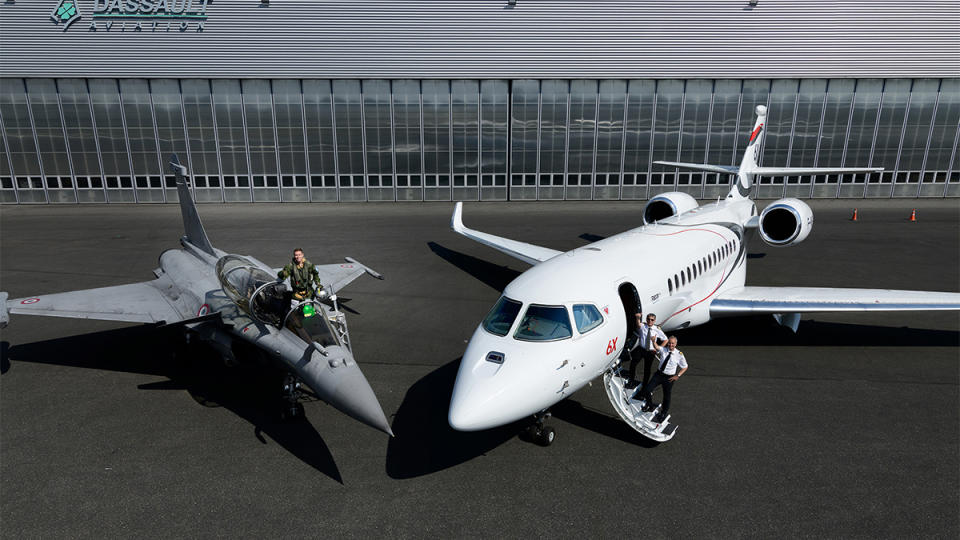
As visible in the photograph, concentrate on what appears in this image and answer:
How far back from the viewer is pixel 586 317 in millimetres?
8539

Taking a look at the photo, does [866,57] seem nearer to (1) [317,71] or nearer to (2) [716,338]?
(2) [716,338]

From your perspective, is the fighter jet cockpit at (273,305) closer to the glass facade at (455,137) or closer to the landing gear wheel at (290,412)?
the landing gear wheel at (290,412)

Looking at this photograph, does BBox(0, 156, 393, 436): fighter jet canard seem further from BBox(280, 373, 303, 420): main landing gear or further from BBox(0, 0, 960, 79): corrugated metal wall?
BBox(0, 0, 960, 79): corrugated metal wall

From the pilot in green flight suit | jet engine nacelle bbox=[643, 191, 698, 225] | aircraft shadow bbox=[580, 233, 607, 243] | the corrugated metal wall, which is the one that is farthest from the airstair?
the corrugated metal wall

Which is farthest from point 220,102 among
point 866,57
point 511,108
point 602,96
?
point 866,57

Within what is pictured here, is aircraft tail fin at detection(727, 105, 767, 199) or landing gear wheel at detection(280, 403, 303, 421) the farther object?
aircraft tail fin at detection(727, 105, 767, 199)

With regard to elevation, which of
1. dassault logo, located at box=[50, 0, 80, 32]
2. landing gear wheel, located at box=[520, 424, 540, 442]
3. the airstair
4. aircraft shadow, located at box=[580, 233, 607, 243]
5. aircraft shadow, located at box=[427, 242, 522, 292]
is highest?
dassault logo, located at box=[50, 0, 80, 32]

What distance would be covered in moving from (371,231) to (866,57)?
37.0 meters

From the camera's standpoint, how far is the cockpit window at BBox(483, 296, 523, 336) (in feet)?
27.6

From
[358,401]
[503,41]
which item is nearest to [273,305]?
[358,401]

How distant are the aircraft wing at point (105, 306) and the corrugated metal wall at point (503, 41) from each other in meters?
27.1

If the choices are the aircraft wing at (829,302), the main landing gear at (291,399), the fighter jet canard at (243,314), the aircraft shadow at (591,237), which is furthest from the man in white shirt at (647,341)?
the aircraft shadow at (591,237)

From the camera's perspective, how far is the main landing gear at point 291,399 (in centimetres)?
919

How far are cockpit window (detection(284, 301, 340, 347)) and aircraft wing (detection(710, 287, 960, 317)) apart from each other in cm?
920
